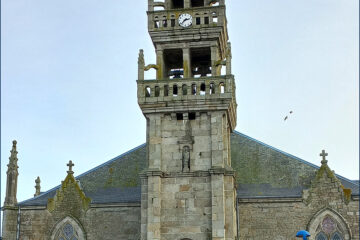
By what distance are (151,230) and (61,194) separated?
6.10 metres

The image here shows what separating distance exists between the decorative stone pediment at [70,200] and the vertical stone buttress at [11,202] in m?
1.67

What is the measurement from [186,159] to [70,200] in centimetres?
652

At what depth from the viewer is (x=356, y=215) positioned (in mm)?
26562

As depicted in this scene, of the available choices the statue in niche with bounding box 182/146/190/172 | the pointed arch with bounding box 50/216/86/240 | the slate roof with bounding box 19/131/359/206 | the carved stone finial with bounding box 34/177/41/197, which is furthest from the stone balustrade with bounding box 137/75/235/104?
the carved stone finial with bounding box 34/177/41/197

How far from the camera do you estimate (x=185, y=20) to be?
2747 cm

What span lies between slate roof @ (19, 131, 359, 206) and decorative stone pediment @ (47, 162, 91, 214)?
1.59ft

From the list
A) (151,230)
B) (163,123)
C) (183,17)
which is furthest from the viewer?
(183,17)

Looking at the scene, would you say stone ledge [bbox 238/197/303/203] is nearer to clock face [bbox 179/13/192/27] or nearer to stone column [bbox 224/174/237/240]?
stone column [bbox 224/174/237/240]

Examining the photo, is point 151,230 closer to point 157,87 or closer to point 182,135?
point 182,135

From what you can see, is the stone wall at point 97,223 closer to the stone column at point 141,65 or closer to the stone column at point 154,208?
the stone column at point 154,208

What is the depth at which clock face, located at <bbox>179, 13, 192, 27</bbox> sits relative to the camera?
89.8ft

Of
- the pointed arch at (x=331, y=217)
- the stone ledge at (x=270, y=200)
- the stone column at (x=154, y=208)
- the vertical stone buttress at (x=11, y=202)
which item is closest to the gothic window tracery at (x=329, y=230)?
the pointed arch at (x=331, y=217)

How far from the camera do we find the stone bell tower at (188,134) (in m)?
24.3

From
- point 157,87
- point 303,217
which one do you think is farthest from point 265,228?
point 157,87
